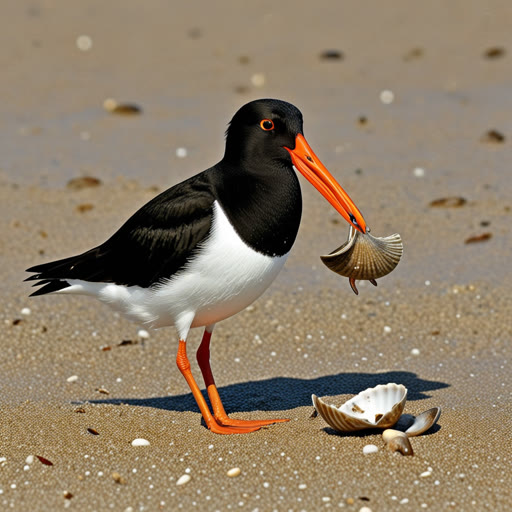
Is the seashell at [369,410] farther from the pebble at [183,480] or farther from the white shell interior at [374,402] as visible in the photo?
the pebble at [183,480]

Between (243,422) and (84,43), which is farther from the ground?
(243,422)

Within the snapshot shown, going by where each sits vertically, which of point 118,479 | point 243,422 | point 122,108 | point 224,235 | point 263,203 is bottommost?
point 122,108

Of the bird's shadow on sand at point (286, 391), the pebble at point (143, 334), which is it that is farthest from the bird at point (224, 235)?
the pebble at point (143, 334)

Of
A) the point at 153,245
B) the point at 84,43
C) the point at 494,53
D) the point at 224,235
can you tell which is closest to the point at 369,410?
the point at 224,235

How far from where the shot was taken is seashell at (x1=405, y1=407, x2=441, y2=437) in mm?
4902

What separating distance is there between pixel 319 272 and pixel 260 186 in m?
2.81

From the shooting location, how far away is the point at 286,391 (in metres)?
5.97

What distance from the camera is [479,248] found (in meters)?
7.99

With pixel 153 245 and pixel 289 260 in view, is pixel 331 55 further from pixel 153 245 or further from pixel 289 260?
pixel 153 245

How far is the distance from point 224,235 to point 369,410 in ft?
4.22

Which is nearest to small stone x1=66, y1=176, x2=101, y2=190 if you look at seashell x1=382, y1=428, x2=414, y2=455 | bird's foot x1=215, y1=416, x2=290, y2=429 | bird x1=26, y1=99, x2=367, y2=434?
bird x1=26, y1=99, x2=367, y2=434

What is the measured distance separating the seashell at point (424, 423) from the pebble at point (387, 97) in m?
7.28

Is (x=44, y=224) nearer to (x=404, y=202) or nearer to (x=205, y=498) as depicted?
(x=404, y=202)

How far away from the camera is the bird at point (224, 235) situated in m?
4.99
